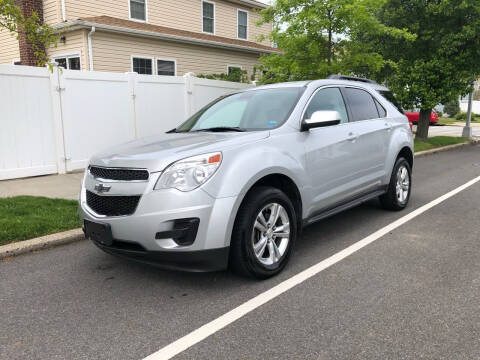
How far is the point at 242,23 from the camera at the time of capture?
20547mm

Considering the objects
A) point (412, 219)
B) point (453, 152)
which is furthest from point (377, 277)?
point (453, 152)

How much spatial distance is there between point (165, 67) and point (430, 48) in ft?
31.4

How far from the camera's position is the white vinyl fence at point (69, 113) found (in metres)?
7.91

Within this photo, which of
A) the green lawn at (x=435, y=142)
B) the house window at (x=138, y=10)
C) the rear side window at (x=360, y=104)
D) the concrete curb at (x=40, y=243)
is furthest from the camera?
the house window at (x=138, y=10)

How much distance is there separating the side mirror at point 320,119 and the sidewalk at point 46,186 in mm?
4226

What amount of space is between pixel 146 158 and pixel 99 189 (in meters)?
0.53

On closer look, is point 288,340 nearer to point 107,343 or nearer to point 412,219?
point 107,343

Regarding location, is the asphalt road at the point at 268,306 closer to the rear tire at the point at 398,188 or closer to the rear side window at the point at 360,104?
the rear tire at the point at 398,188

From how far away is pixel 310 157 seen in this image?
4.27m

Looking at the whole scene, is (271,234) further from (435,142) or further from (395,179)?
(435,142)

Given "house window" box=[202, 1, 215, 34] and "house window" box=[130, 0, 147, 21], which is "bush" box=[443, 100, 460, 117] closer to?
"house window" box=[202, 1, 215, 34]

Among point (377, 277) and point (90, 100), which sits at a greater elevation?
point (90, 100)

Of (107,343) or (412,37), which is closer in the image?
(107,343)

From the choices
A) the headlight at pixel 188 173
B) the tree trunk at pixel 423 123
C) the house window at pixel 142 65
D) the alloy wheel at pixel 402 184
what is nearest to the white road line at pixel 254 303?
the alloy wheel at pixel 402 184
